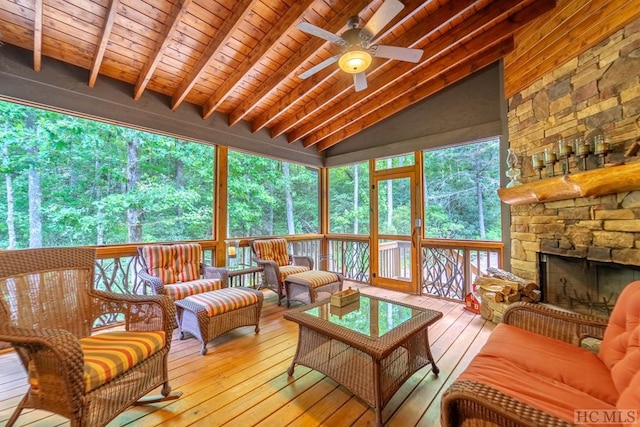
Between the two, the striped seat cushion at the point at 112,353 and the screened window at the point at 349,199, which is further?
the screened window at the point at 349,199

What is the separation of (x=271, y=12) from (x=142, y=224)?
122 inches

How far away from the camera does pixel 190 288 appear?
2.98 metres

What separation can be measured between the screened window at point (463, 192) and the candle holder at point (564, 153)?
1060 mm

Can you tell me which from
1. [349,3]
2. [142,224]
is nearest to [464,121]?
[349,3]

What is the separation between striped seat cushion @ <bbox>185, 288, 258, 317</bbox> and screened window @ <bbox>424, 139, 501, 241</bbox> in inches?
123

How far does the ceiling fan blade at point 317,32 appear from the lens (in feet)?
6.90

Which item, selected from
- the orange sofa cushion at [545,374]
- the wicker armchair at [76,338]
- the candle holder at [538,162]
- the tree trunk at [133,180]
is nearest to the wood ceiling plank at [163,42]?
the tree trunk at [133,180]

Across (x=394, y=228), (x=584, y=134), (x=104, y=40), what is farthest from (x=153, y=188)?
(x=584, y=134)

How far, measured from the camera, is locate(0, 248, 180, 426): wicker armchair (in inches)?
52.3

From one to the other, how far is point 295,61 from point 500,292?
11.9 feet

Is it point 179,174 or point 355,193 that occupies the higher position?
point 179,174

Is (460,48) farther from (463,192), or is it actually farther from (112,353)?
(112,353)

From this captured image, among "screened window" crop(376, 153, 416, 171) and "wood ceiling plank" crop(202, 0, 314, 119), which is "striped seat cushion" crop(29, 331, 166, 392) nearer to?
"wood ceiling plank" crop(202, 0, 314, 119)

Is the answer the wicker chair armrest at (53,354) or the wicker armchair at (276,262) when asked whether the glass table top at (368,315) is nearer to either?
the wicker chair armrest at (53,354)
